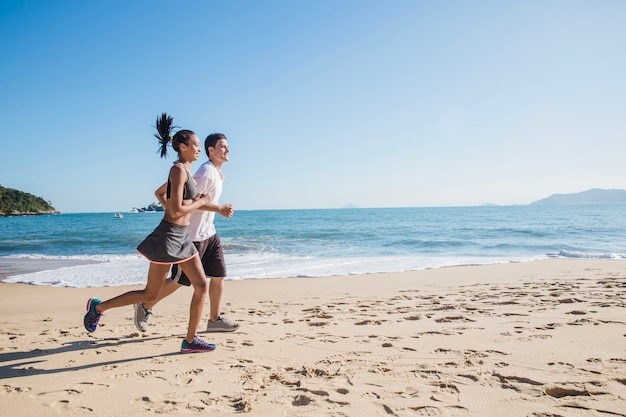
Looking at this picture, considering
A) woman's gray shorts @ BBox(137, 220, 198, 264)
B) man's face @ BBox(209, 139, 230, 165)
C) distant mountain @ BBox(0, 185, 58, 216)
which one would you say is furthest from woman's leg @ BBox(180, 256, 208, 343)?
distant mountain @ BBox(0, 185, 58, 216)

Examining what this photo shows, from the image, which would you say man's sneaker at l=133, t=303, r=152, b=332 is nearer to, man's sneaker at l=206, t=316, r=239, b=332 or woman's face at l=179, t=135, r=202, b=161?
man's sneaker at l=206, t=316, r=239, b=332

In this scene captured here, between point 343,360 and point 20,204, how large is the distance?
12461cm

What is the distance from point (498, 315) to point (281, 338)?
2.66 metres

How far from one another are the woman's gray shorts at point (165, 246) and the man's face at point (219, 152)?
0.93 m

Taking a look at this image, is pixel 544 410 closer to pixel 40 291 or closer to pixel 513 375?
pixel 513 375

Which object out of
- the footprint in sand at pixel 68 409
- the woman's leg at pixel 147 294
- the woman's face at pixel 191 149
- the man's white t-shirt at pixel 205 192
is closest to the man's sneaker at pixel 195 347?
the woman's leg at pixel 147 294

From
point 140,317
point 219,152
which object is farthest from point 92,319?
point 219,152

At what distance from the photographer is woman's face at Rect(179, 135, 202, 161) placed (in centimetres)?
331

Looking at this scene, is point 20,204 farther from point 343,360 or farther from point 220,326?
point 343,360

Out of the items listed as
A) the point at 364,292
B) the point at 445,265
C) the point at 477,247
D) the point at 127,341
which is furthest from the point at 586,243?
the point at 127,341

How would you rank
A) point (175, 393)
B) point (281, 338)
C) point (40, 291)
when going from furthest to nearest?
point (40, 291)
point (281, 338)
point (175, 393)

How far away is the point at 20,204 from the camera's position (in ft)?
326

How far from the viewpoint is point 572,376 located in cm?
262

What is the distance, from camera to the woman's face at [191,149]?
10.9 feet
